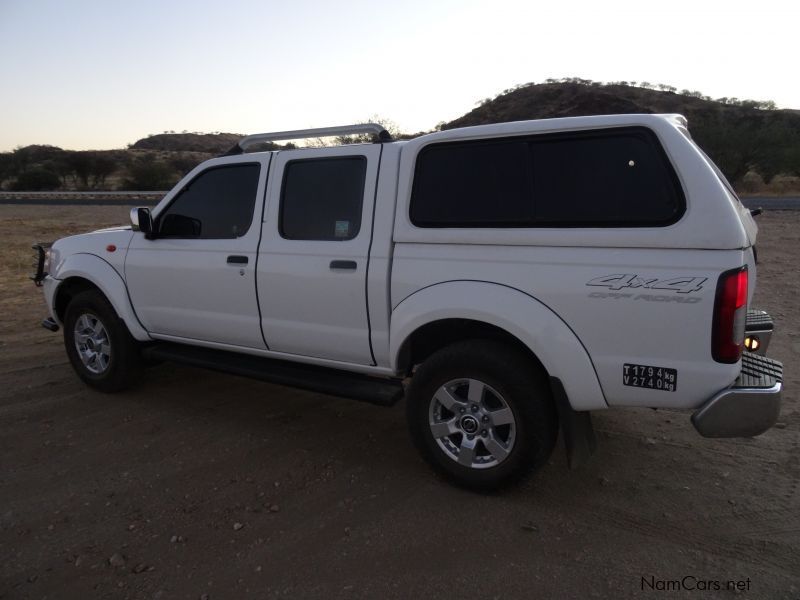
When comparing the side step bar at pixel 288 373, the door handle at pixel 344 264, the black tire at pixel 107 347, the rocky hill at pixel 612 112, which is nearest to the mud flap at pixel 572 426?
the side step bar at pixel 288 373

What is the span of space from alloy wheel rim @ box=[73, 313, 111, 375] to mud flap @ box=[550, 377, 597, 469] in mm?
3776

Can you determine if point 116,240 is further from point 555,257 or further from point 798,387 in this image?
point 798,387

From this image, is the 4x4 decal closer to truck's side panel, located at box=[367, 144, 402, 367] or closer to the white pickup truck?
the white pickup truck

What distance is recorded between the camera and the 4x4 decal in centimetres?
291

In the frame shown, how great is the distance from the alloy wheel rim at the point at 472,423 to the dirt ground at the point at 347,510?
9.6 inches

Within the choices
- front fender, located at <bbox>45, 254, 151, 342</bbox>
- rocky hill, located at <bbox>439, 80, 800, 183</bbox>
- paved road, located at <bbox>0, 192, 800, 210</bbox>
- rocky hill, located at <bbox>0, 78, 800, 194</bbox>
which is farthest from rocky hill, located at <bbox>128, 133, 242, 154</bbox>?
front fender, located at <bbox>45, 254, 151, 342</bbox>

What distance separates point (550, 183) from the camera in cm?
340

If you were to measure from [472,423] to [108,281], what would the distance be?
10.9ft

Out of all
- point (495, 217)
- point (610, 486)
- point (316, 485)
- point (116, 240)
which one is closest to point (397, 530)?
point (316, 485)

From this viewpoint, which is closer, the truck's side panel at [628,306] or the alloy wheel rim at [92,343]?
the truck's side panel at [628,306]

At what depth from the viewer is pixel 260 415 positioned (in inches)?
192

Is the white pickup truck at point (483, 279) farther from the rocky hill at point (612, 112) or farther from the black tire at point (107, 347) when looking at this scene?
the rocky hill at point (612, 112)

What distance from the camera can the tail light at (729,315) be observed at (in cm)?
286

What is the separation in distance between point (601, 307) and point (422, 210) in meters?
1.23
